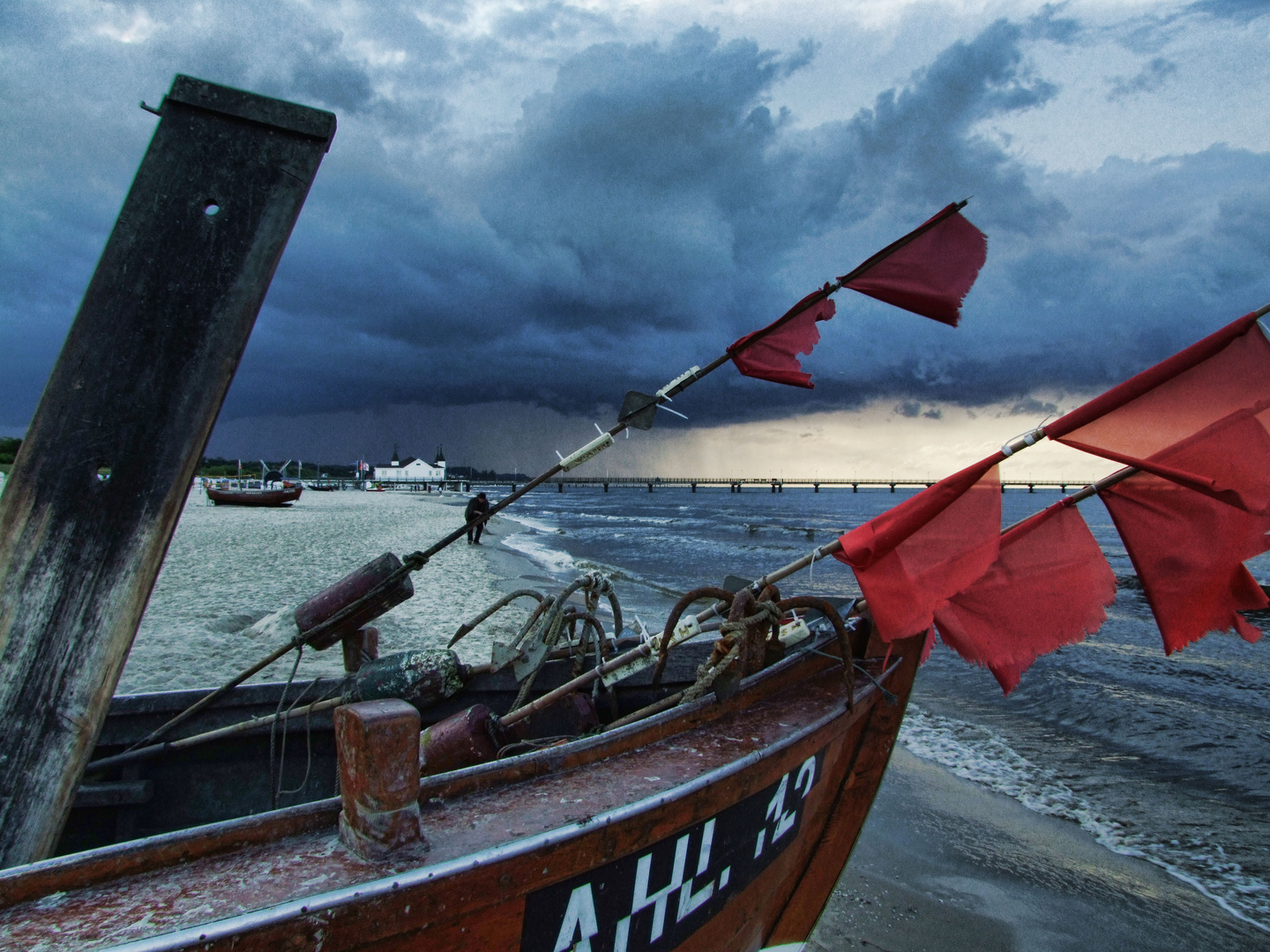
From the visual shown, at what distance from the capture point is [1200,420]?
282 cm

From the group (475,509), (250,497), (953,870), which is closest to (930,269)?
(953,870)

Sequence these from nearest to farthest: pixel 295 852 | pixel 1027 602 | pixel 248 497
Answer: pixel 295 852 < pixel 1027 602 < pixel 248 497

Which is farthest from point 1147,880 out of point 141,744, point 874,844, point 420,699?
point 141,744

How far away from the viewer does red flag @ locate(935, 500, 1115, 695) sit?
3.03m

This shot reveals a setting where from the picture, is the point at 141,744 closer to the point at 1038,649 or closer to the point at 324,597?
Result: the point at 324,597

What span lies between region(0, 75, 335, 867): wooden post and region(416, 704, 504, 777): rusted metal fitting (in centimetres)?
132

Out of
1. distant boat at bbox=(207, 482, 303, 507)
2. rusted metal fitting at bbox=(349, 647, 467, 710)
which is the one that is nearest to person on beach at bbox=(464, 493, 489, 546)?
rusted metal fitting at bbox=(349, 647, 467, 710)

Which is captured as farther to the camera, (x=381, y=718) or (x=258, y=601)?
(x=258, y=601)

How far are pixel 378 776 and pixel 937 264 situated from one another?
152 inches

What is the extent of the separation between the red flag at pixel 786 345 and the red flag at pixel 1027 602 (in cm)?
168

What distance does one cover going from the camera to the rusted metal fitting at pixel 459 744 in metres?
3.03

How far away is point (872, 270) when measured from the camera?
4.12 metres

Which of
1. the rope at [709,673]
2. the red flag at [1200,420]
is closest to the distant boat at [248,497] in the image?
the rope at [709,673]

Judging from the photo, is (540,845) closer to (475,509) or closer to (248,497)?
(475,509)
